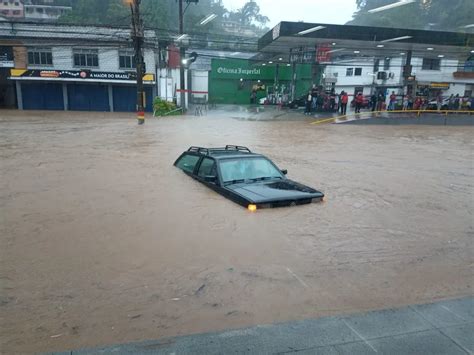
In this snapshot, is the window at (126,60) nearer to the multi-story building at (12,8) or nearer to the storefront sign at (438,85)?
the storefront sign at (438,85)

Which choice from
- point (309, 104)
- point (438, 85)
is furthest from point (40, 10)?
point (438, 85)

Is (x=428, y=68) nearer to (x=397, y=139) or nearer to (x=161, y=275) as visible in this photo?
(x=397, y=139)

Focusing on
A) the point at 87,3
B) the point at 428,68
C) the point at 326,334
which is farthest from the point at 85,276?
the point at 87,3

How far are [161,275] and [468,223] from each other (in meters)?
6.29

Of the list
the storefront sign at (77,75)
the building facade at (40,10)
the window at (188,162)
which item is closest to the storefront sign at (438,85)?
the storefront sign at (77,75)

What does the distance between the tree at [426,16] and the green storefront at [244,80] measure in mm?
8715

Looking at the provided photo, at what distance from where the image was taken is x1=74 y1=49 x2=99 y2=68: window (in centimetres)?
3309

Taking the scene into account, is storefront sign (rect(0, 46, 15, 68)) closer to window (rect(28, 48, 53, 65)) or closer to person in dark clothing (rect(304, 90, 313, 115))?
window (rect(28, 48, 53, 65))

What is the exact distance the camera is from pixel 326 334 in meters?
3.85

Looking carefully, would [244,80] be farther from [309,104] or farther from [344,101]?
[344,101]

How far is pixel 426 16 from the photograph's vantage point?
40.7 m

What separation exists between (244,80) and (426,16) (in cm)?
1930

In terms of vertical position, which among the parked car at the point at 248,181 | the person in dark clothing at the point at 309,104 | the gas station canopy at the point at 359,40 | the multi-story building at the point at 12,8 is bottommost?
the parked car at the point at 248,181

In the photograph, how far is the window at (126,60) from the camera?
111 ft
